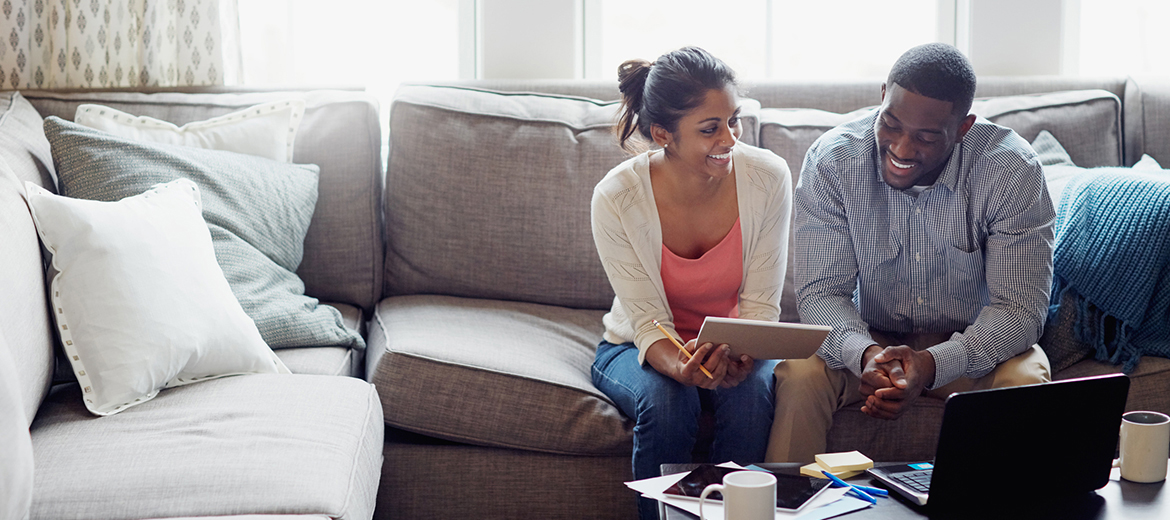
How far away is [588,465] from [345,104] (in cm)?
109

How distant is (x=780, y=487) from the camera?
1.21 m

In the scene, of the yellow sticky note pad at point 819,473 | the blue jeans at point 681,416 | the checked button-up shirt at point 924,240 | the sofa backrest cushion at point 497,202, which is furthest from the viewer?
the sofa backrest cushion at point 497,202

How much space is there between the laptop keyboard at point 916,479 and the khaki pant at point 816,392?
426mm

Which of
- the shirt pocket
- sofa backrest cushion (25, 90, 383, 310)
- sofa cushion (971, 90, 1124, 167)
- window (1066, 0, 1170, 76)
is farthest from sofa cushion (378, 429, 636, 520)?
window (1066, 0, 1170, 76)

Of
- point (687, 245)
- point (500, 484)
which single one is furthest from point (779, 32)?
point (500, 484)

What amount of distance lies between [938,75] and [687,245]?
548 mm

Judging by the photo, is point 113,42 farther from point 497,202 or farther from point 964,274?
point 964,274

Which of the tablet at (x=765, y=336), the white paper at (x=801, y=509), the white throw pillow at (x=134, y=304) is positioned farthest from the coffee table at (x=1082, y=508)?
the white throw pillow at (x=134, y=304)

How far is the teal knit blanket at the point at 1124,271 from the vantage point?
5.87 ft

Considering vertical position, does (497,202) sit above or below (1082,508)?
above

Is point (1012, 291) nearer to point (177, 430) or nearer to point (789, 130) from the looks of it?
point (789, 130)

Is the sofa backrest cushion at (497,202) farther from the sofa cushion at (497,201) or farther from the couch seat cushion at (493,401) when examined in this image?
the couch seat cushion at (493,401)

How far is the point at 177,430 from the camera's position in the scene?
1.39 meters

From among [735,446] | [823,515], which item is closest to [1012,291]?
[735,446]
